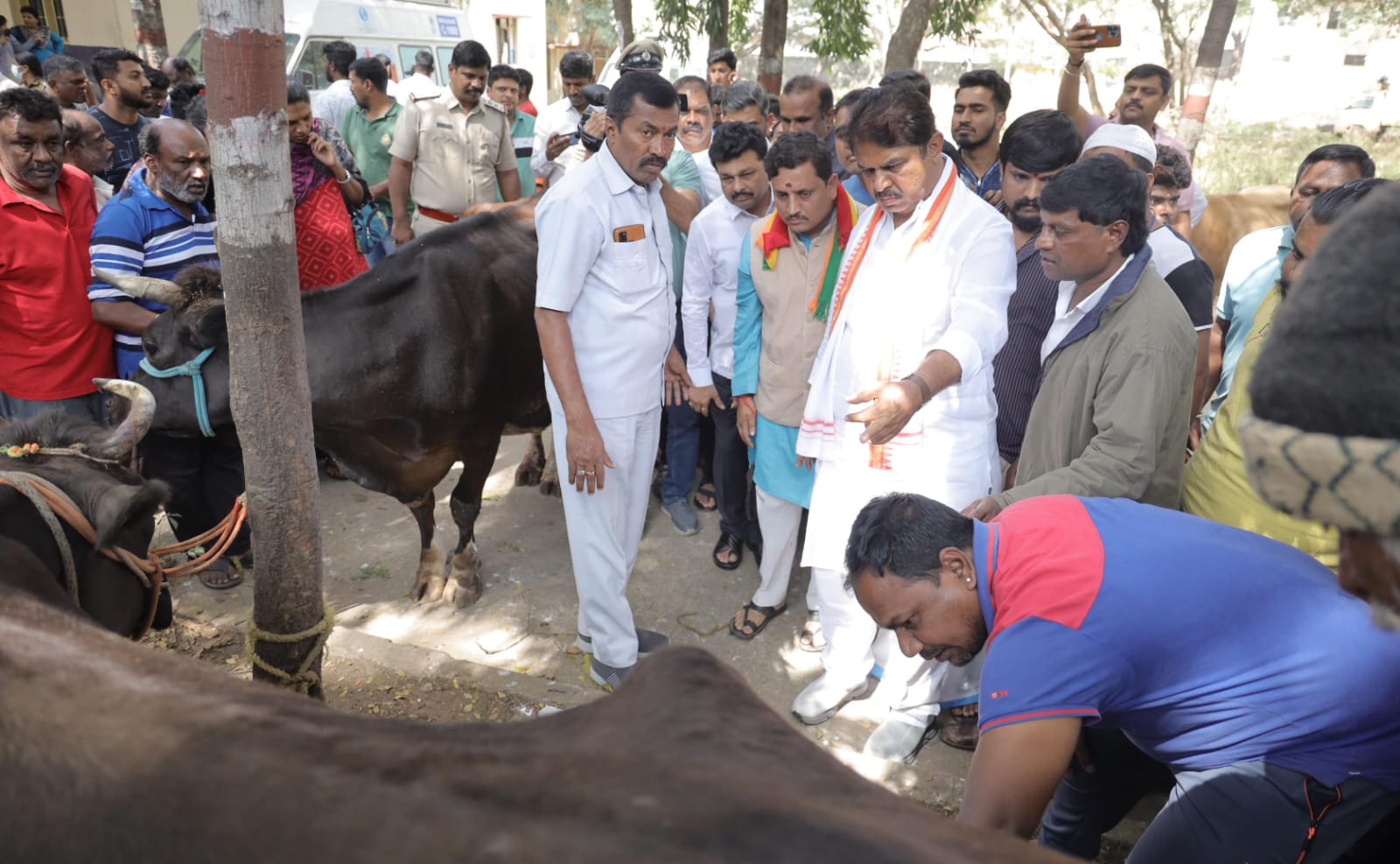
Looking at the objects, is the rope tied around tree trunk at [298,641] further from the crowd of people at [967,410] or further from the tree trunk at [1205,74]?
the tree trunk at [1205,74]

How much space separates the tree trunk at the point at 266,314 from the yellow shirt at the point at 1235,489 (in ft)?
8.53

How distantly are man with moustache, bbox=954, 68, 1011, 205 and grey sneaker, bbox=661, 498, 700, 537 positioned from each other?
2262 mm

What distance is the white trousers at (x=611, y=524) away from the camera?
3727mm

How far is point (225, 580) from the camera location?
461cm

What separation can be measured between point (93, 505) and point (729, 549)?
2.97 meters

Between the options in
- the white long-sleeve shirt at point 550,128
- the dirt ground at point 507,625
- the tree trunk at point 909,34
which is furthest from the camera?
the tree trunk at point 909,34

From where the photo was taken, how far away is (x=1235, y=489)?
111 inches

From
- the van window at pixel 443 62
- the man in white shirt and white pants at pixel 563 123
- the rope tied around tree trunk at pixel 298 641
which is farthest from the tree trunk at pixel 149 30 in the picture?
the rope tied around tree trunk at pixel 298 641

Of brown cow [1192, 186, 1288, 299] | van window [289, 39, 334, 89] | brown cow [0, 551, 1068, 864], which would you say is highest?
van window [289, 39, 334, 89]

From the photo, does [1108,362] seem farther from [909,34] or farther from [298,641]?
[909,34]

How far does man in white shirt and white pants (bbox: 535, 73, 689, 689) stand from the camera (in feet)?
11.4

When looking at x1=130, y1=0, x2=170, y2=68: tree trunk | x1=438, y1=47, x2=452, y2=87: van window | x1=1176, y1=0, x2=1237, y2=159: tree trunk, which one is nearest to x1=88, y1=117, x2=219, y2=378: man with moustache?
x1=130, y1=0, x2=170, y2=68: tree trunk

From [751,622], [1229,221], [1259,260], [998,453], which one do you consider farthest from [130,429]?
[1229,221]

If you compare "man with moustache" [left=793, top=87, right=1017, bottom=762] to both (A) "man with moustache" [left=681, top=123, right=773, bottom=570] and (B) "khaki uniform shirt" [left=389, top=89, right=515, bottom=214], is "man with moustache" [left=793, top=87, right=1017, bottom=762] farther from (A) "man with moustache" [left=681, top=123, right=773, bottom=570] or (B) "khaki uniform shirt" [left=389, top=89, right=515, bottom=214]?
(B) "khaki uniform shirt" [left=389, top=89, right=515, bottom=214]
